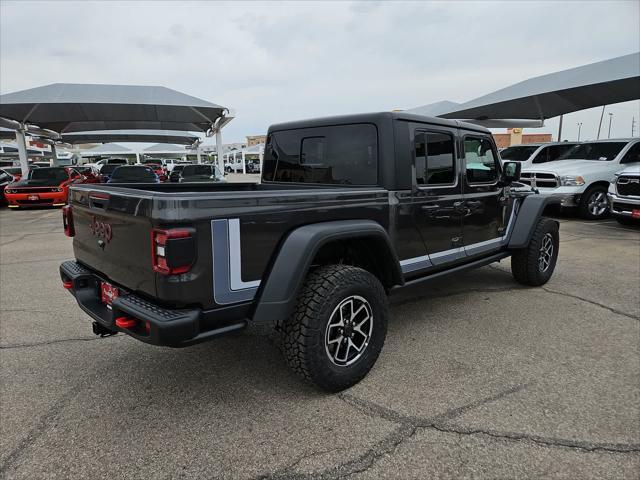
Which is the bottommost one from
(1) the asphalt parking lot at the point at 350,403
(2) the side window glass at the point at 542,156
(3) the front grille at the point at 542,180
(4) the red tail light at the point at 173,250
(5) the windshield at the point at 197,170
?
(1) the asphalt parking lot at the point at 350,403

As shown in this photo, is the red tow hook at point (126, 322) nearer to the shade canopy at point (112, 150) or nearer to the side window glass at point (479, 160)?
the side window glass at point (479, 160)

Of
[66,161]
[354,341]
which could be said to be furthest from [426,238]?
[66,161]

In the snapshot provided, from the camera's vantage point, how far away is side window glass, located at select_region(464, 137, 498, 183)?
4.00 m

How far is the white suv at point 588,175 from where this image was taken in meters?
10.4

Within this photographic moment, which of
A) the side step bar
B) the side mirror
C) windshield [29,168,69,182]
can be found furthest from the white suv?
windshield [29,168,69,182]

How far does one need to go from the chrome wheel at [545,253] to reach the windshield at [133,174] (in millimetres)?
12175

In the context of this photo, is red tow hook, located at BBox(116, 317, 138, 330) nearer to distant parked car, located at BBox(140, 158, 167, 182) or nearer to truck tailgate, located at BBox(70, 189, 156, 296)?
truck tailgate, located at BBox(70, 189, 156, 296)

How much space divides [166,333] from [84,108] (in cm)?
2031

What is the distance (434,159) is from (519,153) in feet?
39.0

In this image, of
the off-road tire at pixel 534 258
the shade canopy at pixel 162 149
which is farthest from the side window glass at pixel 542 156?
the shade canopy at pixel 162 149

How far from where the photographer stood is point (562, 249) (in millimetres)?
7297

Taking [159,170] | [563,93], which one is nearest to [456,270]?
[563,93]

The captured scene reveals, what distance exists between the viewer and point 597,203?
424 inches

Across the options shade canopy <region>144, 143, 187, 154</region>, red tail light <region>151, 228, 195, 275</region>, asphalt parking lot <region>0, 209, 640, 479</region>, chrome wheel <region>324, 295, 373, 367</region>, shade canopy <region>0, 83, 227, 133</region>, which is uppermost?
shade canopy <region>144, 143, 187, 154</region>
